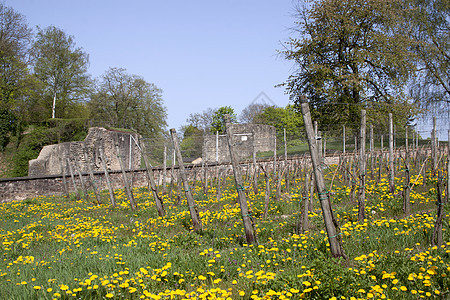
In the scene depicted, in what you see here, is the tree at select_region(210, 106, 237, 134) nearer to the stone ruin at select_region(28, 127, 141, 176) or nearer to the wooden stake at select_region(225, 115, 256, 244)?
the stone ruin at select_region(28, 127, 141, 176)

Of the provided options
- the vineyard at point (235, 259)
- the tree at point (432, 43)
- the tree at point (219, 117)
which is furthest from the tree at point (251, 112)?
the vineyard at point (235, 259)

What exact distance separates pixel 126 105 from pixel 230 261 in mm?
48746

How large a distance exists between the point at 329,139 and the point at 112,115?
36.3 m

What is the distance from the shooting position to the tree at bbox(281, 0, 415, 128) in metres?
25.8

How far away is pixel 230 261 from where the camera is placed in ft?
16.5

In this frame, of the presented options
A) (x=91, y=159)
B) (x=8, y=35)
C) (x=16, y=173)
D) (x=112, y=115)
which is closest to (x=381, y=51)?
(x=91, y=159)

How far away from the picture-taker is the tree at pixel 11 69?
32.0 meters

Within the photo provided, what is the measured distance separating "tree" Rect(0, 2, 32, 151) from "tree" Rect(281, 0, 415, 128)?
2465 cm

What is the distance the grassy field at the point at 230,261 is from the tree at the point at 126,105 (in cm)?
4359

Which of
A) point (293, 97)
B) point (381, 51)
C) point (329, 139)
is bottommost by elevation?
point (329, 139)

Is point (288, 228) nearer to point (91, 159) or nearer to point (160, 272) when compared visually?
point (160, 272)

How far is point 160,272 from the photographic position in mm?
4637

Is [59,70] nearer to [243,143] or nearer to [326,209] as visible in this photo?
[243,143]

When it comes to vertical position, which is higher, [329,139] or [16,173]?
[329,139]
